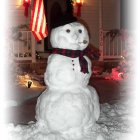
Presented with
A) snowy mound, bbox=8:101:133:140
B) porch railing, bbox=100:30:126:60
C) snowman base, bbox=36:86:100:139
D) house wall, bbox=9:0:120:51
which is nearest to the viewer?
snowman base, bbox=36:86:100:139

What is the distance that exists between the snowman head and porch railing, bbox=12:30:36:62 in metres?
7.49

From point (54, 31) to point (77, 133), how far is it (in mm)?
1550

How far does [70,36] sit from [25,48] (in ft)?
27.6

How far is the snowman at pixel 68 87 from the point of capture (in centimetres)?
519

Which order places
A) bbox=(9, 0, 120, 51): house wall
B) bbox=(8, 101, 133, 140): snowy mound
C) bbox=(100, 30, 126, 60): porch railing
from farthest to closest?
bbox=(100, 30, 126, 60): porch railing < bbox=(9, 0, 120, 51): house wall < bbox=(8, 101, 133, 140): snowy mound

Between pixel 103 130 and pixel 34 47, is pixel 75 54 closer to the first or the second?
pixel 103 130

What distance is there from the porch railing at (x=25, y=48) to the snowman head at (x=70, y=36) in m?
7.49

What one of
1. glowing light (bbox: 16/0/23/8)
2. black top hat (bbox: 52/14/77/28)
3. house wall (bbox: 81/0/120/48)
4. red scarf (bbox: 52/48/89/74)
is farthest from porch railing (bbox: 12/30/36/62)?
red scarf (bbox: 52/48/89/74)

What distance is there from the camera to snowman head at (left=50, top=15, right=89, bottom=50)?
5305mm

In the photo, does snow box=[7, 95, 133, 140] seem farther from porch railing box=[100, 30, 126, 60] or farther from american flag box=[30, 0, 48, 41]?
porch railing box=[100, 30, 126, 60]

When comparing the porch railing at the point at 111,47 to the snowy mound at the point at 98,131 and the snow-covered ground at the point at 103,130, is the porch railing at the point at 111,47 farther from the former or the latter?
the snowy mound at the point at 98,131

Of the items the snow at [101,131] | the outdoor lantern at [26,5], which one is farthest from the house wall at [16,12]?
the snow at [101,131]

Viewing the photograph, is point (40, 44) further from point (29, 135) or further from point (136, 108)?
point (29, 135)

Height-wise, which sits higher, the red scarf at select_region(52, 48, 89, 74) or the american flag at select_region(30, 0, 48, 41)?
the american flag at select_region(30, 0, 48, 41)
